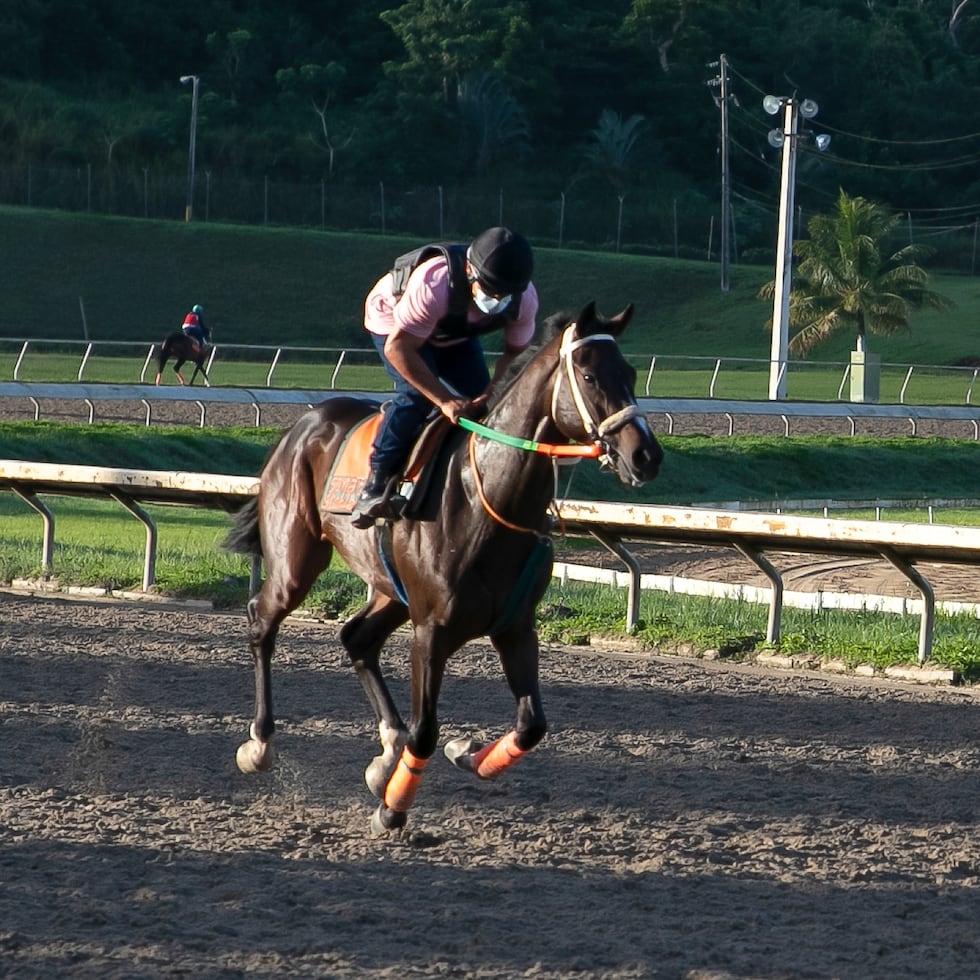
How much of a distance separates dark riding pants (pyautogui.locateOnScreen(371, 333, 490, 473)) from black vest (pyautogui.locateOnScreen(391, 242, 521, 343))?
118 mm

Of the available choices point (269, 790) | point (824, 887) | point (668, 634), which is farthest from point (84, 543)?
point (824, 887)

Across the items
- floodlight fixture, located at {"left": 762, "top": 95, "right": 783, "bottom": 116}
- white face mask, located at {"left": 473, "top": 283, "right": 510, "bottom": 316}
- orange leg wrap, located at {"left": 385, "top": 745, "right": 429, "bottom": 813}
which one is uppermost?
floodlight fixture, located at {"left": 762, "top": 95, "right": 783, "bottom": 116}

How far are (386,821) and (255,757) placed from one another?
96 cm

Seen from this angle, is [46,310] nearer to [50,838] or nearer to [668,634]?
[668,634]

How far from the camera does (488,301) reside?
593 centimetres

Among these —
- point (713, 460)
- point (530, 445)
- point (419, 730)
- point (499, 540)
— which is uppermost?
point (530, 445)

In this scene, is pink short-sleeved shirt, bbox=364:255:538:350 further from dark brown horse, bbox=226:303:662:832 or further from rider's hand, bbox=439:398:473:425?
dark brown horse, bbox=226:303:662:832

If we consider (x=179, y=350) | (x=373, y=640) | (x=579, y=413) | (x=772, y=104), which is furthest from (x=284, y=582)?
(x=772, y=104)

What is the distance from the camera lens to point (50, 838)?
547 cm

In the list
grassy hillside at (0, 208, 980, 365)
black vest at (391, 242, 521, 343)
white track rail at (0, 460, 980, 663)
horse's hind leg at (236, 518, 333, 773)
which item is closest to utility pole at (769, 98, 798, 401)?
grassy hillside at (0, 208, 980, 365)

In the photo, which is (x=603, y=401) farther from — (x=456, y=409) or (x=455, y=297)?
(x=455, y=297)

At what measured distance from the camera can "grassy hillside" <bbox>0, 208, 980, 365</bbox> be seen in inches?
2192

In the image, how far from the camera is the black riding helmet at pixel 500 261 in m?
5.77

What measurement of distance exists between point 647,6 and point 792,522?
78.2 m
